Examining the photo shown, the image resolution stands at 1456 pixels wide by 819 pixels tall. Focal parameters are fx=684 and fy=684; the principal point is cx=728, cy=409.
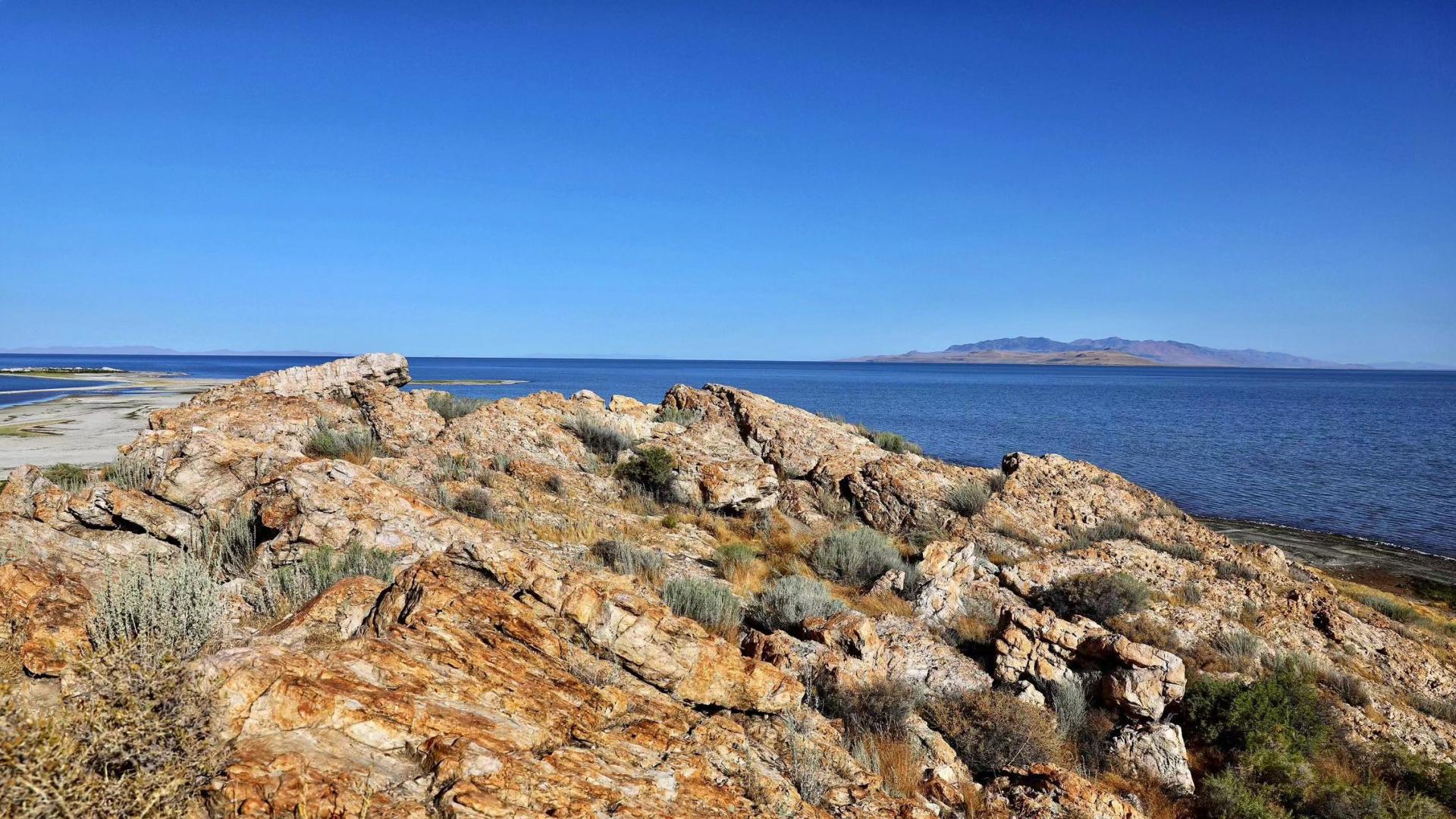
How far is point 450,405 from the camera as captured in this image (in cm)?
1741

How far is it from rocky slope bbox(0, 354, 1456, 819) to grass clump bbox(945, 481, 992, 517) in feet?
0.37

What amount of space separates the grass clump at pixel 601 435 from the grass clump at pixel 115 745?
1113 centimetres

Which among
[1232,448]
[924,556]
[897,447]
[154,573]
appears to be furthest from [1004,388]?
[154,573]

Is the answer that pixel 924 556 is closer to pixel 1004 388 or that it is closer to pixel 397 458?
pixel 397 458

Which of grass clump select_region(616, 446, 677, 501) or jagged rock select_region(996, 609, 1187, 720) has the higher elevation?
grass clump select_region(616, 446, 677, 501)

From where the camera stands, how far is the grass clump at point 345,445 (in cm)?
1245

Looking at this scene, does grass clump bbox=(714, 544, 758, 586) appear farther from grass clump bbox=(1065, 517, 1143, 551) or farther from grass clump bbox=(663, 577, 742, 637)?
grass clump bbox=(1065, 517, 1143, 551)

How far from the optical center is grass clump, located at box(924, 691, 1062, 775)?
641 centimetres

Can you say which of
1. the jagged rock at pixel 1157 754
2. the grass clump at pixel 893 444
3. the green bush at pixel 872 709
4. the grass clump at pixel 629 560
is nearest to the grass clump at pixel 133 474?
the grass clump at pixel 629 560

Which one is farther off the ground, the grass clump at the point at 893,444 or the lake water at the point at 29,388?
the grass clump at the point at 893,444

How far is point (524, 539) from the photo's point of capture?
891cm

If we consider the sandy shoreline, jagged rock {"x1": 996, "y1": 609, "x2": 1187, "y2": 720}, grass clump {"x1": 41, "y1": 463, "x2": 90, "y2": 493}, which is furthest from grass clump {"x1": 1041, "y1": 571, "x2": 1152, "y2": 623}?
the sandy shoreline

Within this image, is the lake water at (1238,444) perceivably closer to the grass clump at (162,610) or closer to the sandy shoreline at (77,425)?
the sandy shoreline at (77,425)

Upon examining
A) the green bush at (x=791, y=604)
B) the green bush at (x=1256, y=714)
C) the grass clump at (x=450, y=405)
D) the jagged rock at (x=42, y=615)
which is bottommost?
the green bush at (x=1256, y=714)
